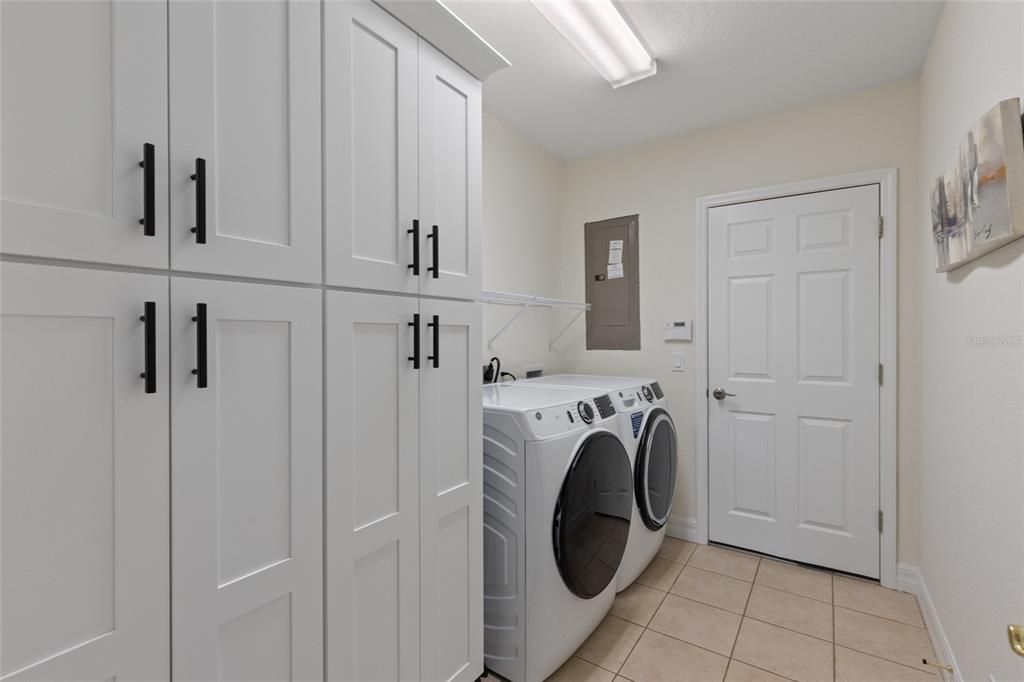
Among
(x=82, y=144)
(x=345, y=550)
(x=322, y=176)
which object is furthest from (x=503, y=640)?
(x=82, y=144)

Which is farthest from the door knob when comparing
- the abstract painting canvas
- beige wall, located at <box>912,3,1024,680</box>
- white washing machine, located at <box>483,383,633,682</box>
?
white washing machine, located at <box>483,383,633,682</box>

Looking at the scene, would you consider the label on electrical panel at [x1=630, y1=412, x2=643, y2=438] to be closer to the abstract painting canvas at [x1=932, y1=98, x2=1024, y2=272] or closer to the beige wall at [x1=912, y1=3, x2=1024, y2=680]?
the beige wall at [x1=912, y1=3, x2=1024, y2=680]

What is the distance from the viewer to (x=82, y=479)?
727 mm

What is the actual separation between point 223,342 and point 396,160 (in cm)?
63

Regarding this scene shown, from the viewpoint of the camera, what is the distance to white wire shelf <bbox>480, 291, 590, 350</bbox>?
2.13 metres

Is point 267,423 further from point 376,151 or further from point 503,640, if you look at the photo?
point 503,640

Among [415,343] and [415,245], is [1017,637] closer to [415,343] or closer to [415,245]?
[415,343]

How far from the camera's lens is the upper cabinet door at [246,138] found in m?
0.82

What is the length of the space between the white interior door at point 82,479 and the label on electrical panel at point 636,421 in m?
1.82

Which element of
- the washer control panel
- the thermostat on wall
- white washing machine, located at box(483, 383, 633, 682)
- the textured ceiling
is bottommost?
white washing machine, located at box(483, 383, 633, 682)

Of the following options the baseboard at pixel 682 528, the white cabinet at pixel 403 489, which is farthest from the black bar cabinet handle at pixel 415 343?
the baseboard at pixel 682 528

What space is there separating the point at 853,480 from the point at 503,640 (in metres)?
1.97

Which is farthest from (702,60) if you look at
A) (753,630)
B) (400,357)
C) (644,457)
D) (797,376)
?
(753,630)

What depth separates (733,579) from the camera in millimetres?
2463
